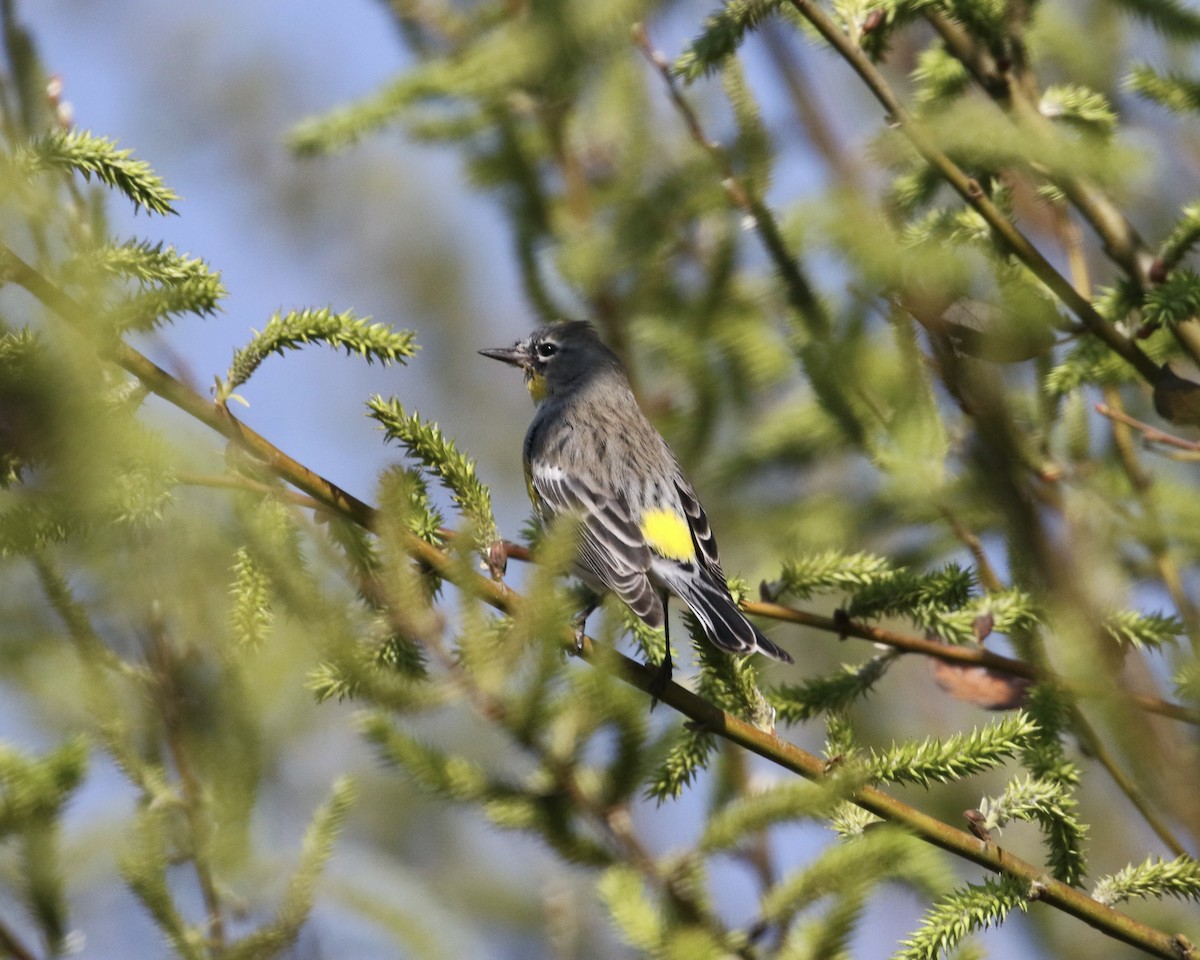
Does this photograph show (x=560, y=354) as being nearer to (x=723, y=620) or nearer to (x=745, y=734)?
(x=723, y=620)

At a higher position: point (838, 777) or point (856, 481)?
point (856, 481)

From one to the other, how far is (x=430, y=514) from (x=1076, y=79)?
2.90m

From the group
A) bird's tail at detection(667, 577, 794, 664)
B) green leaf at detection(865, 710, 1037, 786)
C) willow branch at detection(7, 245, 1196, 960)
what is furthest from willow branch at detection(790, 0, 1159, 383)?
willow branch at detection(7, 245, 1196, 960)

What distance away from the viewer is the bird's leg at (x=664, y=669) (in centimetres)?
279

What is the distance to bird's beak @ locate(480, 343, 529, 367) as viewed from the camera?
5.84 m

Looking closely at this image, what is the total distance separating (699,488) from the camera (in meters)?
4.98

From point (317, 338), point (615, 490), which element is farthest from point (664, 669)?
point (615, 490)

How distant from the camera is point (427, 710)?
178 cm

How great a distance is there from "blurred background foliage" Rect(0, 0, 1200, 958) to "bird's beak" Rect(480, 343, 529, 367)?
0.61m

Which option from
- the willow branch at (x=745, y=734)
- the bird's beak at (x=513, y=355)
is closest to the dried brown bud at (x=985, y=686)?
the willow branch at (x=745, y=734)

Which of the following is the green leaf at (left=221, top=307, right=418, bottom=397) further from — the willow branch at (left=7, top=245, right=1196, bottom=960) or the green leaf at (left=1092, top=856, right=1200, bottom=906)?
the green leaf at (left=1092, top=856, right=1200, bottom=906)

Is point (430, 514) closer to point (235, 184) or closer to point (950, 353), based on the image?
point (950, 353)

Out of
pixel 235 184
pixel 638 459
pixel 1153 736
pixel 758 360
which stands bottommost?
pixel 1153 736

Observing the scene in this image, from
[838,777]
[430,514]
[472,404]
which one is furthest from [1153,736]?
[472,404]
